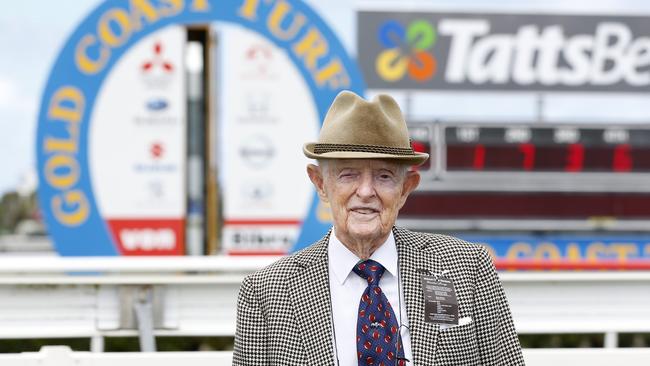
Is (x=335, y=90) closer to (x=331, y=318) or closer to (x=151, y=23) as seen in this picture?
(x=151, y=23)

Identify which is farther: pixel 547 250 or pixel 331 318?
pixel 547 250

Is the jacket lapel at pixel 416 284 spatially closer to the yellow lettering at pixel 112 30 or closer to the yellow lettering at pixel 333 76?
the yellow lettering at pixel 333 76

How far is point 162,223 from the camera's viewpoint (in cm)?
597

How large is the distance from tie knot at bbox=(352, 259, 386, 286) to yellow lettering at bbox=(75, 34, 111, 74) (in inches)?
174

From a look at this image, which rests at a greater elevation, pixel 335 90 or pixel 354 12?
pixel 354 12

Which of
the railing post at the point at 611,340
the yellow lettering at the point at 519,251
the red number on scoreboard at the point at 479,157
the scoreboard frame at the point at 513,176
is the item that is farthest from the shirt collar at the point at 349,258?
the yellow lettering at the point at 519,251

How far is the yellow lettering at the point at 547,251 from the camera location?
848 cm

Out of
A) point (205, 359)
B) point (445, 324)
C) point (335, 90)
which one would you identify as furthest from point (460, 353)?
point (335, 90)

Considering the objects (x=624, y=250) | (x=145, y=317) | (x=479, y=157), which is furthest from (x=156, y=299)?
(x=624, y=250)

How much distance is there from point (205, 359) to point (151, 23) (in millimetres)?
3573

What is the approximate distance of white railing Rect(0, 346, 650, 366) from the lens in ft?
8.86

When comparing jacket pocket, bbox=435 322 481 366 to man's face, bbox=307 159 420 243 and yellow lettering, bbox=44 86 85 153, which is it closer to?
man's face, bbox=307 159 420 243

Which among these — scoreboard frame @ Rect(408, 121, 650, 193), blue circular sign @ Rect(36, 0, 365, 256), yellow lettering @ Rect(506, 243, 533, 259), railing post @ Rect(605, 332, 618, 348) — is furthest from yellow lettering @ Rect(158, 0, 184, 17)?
yellow lettering @ Rect(506, 243, 533, 259)

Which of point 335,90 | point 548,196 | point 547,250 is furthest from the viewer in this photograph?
point 547,250
